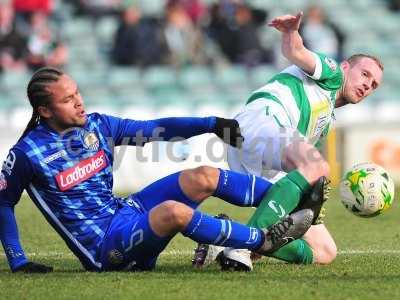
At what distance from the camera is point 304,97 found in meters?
7.84

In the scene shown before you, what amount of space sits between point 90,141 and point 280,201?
→ 52.7 inches

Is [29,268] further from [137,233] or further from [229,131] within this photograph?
[229,131]

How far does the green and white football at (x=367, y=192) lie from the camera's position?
7.63m

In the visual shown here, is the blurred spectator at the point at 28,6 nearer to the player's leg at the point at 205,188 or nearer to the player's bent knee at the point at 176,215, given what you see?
the player's leg at the point at 205,188

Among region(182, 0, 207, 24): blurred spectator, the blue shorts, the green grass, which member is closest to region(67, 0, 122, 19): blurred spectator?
region(182, 0, 207, 24): blurred spectator

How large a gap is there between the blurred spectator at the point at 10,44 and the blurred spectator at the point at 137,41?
1626mm

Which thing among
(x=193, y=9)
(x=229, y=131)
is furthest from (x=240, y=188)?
(x=193, y=9)

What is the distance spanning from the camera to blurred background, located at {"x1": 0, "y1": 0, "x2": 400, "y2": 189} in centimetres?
1644

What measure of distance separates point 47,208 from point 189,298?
1383mm

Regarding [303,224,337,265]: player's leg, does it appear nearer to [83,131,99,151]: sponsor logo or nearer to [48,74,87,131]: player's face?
[83,131,99,151]: sponsor logo

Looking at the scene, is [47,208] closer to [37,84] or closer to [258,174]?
[37,84]

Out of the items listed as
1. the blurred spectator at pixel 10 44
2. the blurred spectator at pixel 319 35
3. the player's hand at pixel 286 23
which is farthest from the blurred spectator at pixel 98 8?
the player's hand at pixel 286 23

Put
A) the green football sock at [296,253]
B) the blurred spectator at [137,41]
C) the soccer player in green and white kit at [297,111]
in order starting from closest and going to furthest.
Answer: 1. the green football sock at [296,253]
2. the soccer player in green and white kit at [297,111]
3. the blurred spectator at [137,41]

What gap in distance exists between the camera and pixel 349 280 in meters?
6.53
